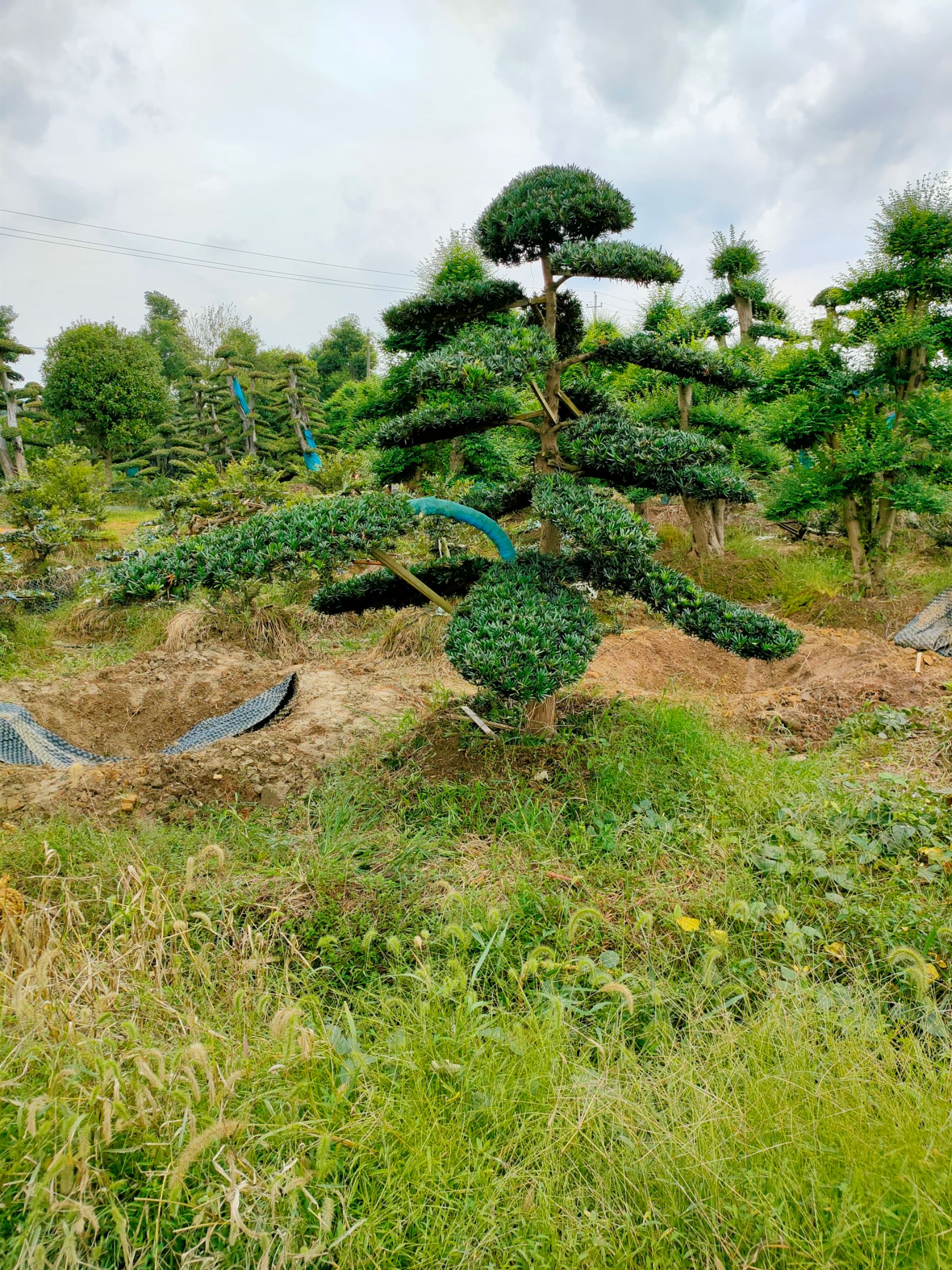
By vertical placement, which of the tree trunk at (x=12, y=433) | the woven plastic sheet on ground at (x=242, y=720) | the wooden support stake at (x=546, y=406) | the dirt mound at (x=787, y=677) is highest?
the tree trunk at (x=12, y=433)

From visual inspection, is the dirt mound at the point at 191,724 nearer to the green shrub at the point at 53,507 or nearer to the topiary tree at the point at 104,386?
the green shrub at the point at 53,507

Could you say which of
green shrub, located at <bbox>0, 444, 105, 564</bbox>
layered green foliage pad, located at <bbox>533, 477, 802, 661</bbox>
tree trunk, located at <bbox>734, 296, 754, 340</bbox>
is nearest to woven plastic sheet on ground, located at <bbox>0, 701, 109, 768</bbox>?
layered green foliage pad, located at <bbox>533, 477, 802, 661</bbox>

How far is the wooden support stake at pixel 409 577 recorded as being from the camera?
11.0ft

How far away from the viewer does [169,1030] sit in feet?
5.89

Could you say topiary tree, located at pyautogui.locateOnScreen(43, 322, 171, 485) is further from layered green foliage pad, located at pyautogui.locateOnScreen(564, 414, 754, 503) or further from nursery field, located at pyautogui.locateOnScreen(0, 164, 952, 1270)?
layered green foliage pad, located at pyautogui.locateOnScreen(564, 414, 754, 503)

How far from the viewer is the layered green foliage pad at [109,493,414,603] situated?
2922 millimetres

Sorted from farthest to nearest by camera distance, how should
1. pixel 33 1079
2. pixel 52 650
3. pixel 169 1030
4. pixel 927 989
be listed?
pixel 52 650
pixel 927 989
pixel 169 1030
pixel 33 1079

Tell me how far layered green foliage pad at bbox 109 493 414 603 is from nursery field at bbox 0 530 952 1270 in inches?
42.0

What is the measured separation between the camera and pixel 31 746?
391cm

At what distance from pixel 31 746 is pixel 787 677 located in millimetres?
5517

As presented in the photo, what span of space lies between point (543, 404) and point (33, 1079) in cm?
330

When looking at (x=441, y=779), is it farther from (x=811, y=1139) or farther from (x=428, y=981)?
(x=811, y=1139)

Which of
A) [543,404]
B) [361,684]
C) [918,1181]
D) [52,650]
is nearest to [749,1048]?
[918,1181]

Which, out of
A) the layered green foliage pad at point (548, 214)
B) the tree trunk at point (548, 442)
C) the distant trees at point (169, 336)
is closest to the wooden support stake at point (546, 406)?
the tree trunk at point (548, 442)
